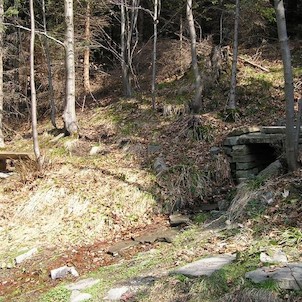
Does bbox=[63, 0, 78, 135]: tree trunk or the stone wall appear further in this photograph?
bbox=[63, 0, 78, 135]: tree trunk

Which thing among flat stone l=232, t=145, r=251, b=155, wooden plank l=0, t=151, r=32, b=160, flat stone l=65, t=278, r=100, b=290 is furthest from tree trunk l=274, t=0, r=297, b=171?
wooden plank l=0, t=151, r=32, b=160

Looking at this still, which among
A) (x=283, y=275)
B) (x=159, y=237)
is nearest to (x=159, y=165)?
(x=159, y=237)

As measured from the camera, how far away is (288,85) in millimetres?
6254

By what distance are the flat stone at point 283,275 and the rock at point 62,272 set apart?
8.89 ft

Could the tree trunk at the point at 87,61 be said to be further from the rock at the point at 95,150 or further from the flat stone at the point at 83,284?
the flat stone at the point at 83,284

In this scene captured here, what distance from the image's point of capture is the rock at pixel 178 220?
6946 mm

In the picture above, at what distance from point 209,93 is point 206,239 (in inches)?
297

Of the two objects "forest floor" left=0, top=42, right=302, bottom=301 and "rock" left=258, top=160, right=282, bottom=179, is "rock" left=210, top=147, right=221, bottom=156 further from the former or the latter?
"rock" left=258, top=160, right=282, bottom=179

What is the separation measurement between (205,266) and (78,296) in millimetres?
1575

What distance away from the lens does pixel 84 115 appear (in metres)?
14.2

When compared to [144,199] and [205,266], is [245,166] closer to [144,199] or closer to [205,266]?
[144,199]

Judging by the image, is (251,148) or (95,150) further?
(95,150)

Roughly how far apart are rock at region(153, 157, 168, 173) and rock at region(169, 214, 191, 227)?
1470mm

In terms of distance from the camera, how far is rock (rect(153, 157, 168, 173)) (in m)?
8.54
